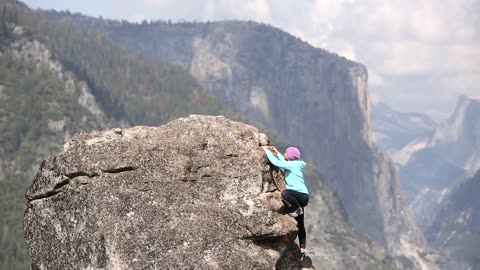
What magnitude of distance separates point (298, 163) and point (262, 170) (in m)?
1.23

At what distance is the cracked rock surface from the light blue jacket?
47 cm

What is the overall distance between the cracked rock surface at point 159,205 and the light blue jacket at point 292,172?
1.55ft

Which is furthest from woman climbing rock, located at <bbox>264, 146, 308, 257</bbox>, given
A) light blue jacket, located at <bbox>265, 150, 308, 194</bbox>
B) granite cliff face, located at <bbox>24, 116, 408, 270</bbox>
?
granite cliff face, located at <bbox>24, 116, 408, 270</bbox>

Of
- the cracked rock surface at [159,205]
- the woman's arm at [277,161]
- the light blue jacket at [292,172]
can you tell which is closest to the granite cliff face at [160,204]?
the cracked rock surface at [159,205]

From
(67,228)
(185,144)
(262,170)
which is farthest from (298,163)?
(67,228)

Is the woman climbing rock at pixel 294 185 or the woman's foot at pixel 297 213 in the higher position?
the woman climbing rock at pixel 294 185

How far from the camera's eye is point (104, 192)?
75.0ft

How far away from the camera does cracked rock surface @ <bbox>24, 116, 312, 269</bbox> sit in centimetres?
2230

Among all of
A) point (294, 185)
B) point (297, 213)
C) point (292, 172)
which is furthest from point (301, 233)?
point (292, 172)

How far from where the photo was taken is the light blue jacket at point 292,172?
23.8 metres

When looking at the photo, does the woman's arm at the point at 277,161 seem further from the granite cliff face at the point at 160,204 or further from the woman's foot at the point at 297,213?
the woman's foot at the point at 297,213

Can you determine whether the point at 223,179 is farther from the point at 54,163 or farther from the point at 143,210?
the point at 54,163

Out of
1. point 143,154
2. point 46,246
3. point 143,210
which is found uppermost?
point 143,154

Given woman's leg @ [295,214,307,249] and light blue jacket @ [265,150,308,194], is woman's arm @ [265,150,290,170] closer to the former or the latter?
light blue jacket @ [265,150,308,194]
